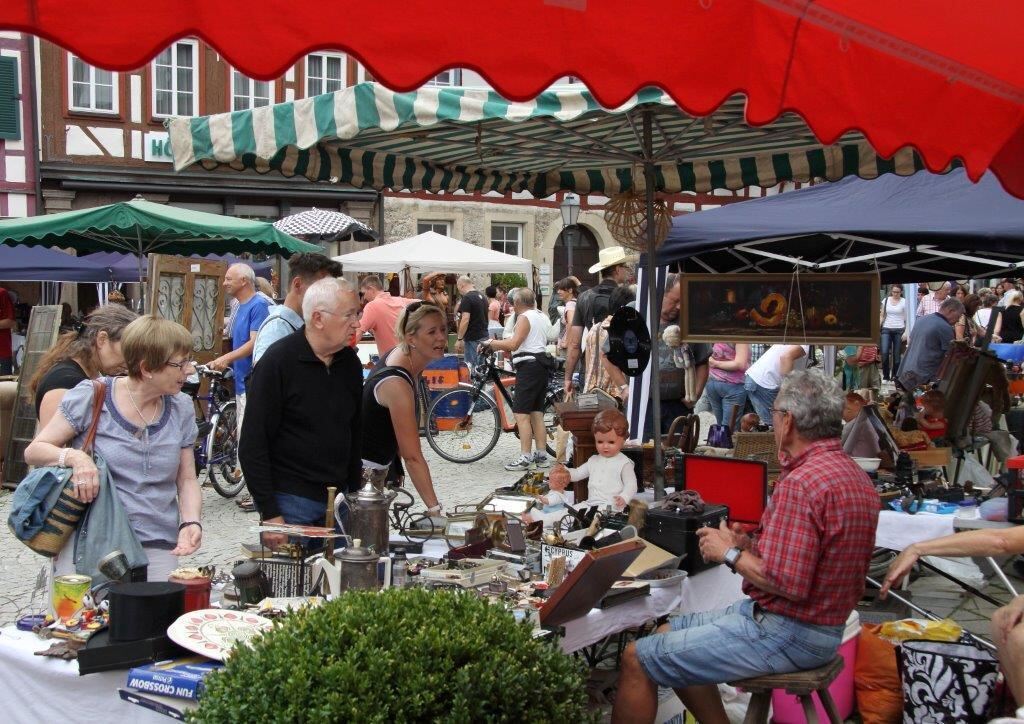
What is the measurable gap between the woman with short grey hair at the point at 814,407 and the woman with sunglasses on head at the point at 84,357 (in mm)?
2708

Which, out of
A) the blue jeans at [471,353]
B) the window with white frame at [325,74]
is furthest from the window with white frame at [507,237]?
the blue jeans at [471,353]

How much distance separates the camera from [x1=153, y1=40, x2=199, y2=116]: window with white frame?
22.3m

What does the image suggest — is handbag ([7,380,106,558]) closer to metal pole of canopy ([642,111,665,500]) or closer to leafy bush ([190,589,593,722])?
leafy bush ([190,589,593,722])

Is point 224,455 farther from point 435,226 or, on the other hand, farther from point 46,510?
point 435,226

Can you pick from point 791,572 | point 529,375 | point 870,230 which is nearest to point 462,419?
point 529,375

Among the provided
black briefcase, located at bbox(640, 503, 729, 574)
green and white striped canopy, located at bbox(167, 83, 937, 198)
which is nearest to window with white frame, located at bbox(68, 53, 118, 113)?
green and white striped canopy, located at bbox(167, 83, 937, 198)

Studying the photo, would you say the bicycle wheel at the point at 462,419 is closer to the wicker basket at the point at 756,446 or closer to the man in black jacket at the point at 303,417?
the wicker basket at the point at 756,446

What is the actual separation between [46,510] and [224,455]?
573cm

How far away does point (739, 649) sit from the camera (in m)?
3.57

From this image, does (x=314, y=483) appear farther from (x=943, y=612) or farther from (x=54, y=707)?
(x=943, y=612)

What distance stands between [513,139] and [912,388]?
234 inches

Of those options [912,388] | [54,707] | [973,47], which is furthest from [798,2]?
[912,388]

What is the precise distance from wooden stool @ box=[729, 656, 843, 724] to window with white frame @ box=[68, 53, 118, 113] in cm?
2129

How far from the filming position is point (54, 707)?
9.52 feet
